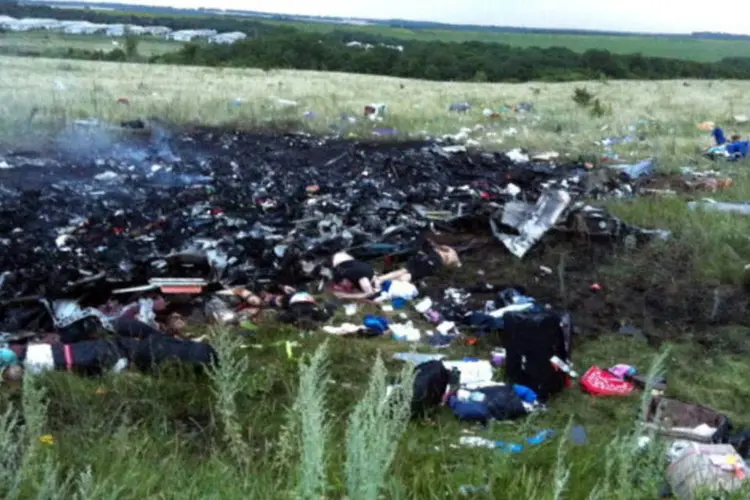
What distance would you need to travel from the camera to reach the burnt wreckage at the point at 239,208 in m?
5.33

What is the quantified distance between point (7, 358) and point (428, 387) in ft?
6.84

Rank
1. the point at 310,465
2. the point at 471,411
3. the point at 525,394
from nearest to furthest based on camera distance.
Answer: the point at 310,465 → the point at 471,411 → the point at 525,394

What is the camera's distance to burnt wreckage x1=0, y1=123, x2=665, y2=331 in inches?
210

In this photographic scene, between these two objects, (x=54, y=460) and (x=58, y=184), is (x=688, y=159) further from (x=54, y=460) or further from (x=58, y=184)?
(x=54, y=460)

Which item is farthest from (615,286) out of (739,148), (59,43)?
(59,43)

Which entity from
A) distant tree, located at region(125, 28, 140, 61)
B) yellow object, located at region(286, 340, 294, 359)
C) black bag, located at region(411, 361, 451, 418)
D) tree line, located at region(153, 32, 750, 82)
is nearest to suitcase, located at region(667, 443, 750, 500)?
black bag, located at region(411, 361, 451, 418)

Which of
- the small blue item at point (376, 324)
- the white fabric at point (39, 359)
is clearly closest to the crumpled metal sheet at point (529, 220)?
the small blue item at point (376, 324)

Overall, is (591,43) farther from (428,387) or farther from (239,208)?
(428,387)

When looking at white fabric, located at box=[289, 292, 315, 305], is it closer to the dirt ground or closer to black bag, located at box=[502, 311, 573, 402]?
the dirt ground

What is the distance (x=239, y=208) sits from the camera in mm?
7504

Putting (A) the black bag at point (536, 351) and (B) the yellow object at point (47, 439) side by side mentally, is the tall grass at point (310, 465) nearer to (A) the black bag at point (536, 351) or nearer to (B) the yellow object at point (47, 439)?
(B) the yellow object at point (47, 439)

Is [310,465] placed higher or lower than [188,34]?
higher

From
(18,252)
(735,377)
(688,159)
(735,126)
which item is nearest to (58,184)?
(18,252)

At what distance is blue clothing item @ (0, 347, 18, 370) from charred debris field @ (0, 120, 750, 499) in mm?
200
